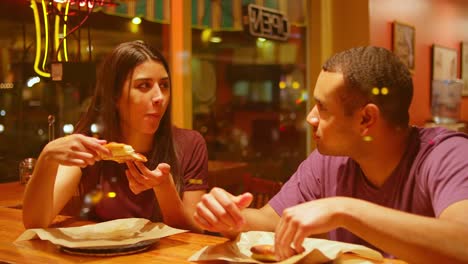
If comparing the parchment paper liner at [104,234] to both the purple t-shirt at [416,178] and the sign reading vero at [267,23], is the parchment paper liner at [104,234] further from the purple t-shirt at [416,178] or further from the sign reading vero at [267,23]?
the sign reading vero at [267,23]

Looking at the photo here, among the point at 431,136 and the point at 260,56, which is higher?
the point at 260,56

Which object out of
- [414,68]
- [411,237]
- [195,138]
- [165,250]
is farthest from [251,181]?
[414,68]

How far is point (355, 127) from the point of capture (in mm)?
1251

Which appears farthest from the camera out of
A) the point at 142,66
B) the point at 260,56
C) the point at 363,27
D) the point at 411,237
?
the point at 260,56

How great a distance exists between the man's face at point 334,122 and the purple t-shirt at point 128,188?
0.64 metres

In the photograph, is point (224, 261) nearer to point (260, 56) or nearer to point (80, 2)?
point (80, 2)

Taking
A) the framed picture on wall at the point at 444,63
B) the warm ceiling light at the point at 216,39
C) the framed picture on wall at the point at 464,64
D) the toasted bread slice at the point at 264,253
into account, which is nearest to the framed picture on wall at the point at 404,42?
the framed picture on wall at the point at 444,63

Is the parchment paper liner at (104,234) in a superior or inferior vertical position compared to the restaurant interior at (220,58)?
inferior

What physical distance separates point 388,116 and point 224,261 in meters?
0.49

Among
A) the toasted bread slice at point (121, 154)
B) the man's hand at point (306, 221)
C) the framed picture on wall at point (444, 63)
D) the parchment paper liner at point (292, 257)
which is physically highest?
the framed picture on wall at point (444, 63)

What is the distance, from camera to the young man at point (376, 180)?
102 centimetres

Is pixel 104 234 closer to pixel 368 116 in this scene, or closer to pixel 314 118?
pixel 314 118

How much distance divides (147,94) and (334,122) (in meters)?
0.71

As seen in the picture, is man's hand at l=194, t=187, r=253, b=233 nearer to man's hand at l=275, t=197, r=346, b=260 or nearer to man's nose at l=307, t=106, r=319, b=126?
man's hand at l=275, t=197, r=346, b=260
